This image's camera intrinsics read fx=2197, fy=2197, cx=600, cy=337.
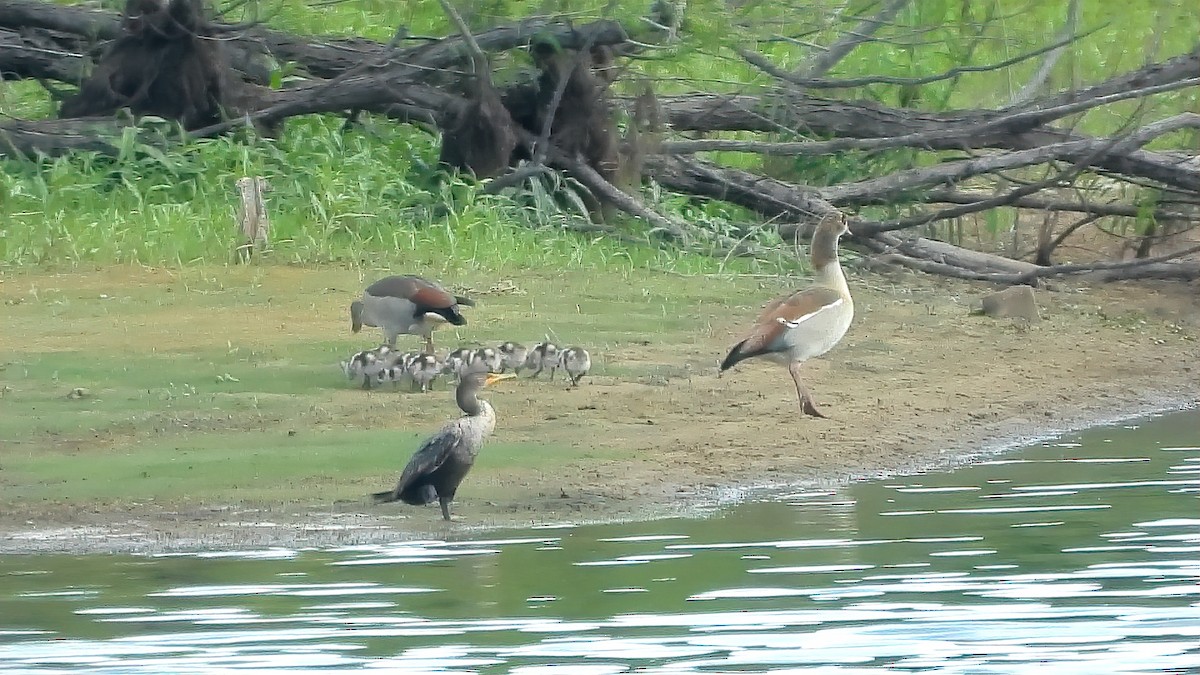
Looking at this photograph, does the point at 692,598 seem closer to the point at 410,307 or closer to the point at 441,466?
the point at 441,466

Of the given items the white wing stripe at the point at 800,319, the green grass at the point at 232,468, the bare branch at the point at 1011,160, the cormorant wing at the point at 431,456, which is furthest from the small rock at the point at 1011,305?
the cormorant wing at the point at 431,456

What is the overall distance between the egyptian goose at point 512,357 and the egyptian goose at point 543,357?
0.04m

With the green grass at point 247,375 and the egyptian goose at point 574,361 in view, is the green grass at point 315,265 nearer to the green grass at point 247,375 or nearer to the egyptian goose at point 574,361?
the green grass at point 247,375

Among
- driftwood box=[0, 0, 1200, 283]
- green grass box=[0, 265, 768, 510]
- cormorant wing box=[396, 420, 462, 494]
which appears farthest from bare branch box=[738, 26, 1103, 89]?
cormorant wing box=[396, 420, 462, 494]

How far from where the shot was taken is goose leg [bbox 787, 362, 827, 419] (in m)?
11.8

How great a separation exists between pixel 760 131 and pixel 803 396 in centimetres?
751

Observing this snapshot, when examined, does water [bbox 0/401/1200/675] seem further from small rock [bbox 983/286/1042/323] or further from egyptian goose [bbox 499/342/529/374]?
small rock [bbox 983/286/1042/323]

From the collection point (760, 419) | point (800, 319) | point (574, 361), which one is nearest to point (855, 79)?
point (800, 319)

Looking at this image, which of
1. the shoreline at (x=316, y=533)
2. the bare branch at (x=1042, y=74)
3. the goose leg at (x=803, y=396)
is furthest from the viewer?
the bare branch at (x=1042, y=74)

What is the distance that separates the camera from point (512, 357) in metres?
12.0

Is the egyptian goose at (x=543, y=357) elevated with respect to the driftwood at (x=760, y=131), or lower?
lower

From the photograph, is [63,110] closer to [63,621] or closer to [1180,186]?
[1180,186]

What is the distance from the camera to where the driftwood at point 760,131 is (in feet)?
57.4

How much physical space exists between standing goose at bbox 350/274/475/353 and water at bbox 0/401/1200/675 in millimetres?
3217
